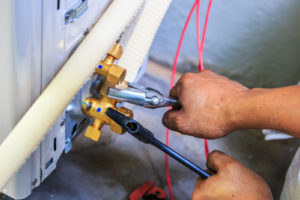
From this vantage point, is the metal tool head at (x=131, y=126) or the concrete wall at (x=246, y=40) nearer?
the metal tool head at (x=131, y=126)

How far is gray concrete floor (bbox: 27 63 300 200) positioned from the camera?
31.6 inches

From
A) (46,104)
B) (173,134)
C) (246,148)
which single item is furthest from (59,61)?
(246,148)

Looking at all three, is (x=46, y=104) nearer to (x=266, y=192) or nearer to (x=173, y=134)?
(x=266, y=192)

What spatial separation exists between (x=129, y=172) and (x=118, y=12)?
456 millimetres

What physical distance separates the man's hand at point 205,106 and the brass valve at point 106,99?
0.09 meters

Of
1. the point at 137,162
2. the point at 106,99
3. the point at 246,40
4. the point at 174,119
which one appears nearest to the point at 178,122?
the point at 174,119

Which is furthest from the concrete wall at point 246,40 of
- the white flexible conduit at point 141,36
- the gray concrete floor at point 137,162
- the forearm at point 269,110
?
the forearm at point 269,110

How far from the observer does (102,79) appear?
0.59 m

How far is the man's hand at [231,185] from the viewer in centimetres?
54

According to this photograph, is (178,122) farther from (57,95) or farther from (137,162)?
(137,162)

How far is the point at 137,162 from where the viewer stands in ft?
2.94

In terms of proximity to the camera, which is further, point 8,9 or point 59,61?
→ point 59,61

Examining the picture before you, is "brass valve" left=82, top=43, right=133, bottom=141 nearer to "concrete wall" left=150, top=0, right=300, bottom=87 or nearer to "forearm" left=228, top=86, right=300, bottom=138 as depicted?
"forearm" left=228, top=86, right=300, bottom=138

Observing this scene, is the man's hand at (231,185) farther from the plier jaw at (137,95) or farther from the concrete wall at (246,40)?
the concrete wall at (246,40)
